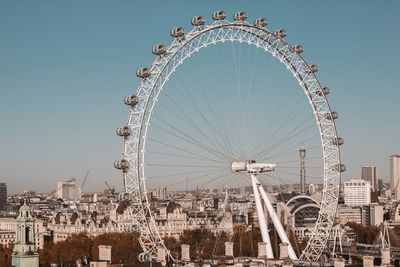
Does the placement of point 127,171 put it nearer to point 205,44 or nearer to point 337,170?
point 205,44

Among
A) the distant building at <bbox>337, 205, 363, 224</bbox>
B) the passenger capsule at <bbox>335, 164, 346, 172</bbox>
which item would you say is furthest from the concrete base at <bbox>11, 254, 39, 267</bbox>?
the distant building at <bbox>337, 205, 363, 224</bbox>

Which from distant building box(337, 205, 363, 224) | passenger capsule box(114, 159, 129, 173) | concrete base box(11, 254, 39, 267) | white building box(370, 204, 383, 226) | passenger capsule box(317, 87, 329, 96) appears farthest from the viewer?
distant building box(337, 205, 363, 224)

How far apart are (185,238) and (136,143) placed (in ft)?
173

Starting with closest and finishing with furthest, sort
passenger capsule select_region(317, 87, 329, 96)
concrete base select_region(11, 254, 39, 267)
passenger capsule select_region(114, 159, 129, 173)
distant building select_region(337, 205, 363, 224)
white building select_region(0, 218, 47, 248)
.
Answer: concrete base select_region(11, 254, 39, 267) → passenger capsule select_region(114, 159, 129, 173) → passenger capsule select_region(317, 87, 329, 96) → white building select_region(0, 218, 47, 248) → distant building select_region(337, 205, 363, 224)

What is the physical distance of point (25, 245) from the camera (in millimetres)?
42062

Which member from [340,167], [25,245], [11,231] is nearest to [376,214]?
[11,231]

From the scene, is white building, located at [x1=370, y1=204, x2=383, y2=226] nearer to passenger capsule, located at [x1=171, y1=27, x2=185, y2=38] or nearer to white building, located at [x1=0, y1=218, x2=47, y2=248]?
white building, located at [x1=0, y1=218, x2=47, y2=248]

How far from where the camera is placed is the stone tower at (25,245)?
41.8 meters

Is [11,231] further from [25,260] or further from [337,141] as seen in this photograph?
[25,260]

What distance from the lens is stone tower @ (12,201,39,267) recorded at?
137ft

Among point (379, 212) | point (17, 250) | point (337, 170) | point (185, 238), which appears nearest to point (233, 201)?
point (379, 212)

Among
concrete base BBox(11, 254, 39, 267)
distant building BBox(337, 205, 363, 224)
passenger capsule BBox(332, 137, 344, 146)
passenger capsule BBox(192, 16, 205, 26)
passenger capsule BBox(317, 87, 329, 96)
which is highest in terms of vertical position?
passenger capsule BBox(192, 16, 205, 26)

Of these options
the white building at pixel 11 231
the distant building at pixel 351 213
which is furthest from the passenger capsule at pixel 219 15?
the distant building at pixel 351 213

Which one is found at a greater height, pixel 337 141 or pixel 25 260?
pixel 337 141
